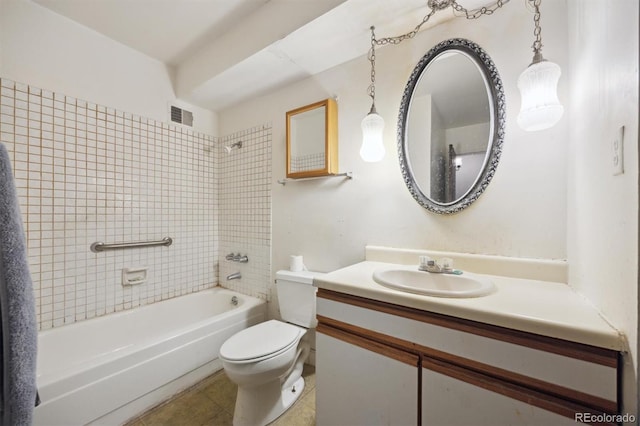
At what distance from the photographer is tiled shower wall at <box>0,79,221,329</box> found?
143 centimetres

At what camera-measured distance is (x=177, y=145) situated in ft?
6.92

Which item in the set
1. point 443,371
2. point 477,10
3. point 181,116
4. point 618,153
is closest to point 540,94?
point 618,153

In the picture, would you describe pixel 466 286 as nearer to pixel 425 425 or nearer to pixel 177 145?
pixel 425 425

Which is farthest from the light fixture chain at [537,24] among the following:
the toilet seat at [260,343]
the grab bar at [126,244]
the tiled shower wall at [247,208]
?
the grab bar at [126,244]

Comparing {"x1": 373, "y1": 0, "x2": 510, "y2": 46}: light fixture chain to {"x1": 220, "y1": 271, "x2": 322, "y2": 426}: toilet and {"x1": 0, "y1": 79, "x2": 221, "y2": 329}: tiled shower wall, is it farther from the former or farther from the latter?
{"x1": 0, "y1": 79, "x2": 221, "y2": 329}: tiled shower wall

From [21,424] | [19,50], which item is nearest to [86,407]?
[21,424]

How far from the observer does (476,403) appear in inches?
27.7

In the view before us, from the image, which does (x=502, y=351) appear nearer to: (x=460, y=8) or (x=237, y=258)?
(x=460, y=8)

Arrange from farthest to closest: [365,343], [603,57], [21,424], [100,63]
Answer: [100,63] → [365,343] → [603,57] → [21,424]

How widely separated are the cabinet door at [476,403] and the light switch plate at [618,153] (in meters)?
0.59

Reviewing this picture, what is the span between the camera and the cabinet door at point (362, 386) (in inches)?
32.8

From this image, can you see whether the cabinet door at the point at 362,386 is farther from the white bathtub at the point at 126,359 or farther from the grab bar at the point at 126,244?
the grab bar at the point at 126,244

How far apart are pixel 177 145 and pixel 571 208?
2604 millimetres

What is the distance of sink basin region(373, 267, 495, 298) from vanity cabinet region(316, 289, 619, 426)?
9cm
